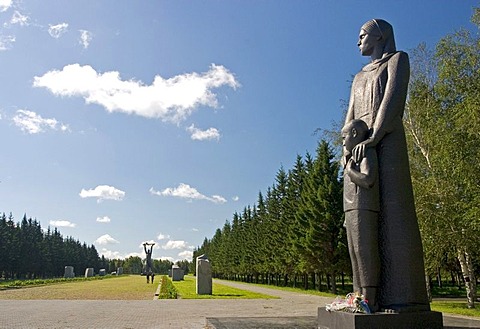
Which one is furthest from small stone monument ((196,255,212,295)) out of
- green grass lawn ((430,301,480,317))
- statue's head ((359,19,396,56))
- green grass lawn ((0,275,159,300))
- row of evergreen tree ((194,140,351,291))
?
statue's head ((359,19,396,56))

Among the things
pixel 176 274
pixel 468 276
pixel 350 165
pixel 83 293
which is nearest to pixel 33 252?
pixel 176 274

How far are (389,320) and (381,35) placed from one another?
352cm

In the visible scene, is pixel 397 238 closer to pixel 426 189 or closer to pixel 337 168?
pixel 426 189

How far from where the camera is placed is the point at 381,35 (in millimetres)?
6051

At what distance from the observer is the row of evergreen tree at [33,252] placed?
63875 millimetres

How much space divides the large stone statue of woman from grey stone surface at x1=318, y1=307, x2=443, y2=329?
128 millimetres

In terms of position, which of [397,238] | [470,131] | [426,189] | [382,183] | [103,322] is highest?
[470,131]

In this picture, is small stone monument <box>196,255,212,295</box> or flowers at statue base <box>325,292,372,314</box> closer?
flowers at statue base <box>325,292,372,314</box>

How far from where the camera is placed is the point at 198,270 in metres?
23.8

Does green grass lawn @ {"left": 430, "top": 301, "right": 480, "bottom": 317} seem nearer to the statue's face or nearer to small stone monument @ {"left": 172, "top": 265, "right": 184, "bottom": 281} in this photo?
the statue's face

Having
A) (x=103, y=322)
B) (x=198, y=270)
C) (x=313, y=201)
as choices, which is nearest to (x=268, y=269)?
(x=313, y=201)

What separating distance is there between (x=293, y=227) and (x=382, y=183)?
26719 millimetres

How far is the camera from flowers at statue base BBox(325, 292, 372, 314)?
5.10 m

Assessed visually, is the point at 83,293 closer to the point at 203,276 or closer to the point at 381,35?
the point at 203,276
